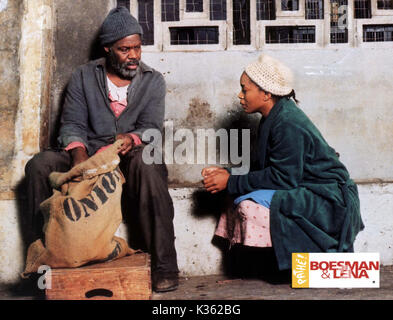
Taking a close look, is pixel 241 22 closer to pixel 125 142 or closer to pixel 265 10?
pixel 265 10

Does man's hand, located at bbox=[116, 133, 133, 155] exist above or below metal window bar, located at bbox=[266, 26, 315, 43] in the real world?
below

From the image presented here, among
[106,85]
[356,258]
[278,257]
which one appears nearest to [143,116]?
[106,85]

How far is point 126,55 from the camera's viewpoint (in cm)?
383

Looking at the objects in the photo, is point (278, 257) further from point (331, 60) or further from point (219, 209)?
point (331, 60)

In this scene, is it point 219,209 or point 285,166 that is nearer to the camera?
point 285,166

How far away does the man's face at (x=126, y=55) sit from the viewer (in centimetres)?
381

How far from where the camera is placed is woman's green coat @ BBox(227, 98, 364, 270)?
338 cm

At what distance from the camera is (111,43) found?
3.87 m

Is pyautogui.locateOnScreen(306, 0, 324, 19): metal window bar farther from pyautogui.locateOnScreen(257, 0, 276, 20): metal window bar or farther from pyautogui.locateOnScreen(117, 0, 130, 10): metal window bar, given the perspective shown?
pyautogui.locateOnScreen(117, 0, 130, 10): metal window bar

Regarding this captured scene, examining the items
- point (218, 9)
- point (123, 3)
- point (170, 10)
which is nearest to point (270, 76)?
point (218, 9)

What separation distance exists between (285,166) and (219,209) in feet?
2.90

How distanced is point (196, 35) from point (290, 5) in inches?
32.2

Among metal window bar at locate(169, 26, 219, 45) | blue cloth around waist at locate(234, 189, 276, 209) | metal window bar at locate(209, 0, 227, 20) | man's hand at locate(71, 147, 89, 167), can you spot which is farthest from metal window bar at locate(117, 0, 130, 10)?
blue cloth around waist at locate(234, 189, 276, 209)

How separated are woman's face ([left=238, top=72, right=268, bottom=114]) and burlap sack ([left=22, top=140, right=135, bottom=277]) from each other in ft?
3.09
